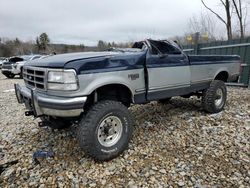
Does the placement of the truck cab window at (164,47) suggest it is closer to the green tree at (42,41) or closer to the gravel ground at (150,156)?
the gravel ground at (150,156)

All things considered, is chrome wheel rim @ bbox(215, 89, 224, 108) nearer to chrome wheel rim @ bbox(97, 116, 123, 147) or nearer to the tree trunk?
chrome wheel rim @ bbox(97, 116, 123, 147)

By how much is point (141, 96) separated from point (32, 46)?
2508 inches

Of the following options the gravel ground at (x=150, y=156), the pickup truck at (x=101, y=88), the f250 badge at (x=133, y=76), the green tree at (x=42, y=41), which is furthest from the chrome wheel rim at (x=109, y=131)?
the green tree at (x=42, y=41)

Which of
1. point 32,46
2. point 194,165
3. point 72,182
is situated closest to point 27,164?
point 72,182

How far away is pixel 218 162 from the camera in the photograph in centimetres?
323

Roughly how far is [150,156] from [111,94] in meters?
1.13

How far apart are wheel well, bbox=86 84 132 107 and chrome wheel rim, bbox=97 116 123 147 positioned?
36 cm

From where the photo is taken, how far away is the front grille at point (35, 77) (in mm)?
3114

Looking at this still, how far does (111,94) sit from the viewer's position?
144 inches

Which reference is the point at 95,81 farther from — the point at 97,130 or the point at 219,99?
the point at 219,99

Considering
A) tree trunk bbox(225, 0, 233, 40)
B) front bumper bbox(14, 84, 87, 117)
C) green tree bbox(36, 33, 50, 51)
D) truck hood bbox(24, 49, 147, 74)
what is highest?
green tree bbox(36, 33, 50, 51)

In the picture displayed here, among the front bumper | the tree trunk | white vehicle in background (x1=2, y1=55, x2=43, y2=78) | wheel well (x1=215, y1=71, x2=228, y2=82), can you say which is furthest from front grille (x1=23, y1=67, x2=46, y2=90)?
the tree trunk

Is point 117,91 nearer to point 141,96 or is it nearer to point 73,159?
point 141,96

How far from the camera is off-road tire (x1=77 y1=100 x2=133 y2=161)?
3.03 m
